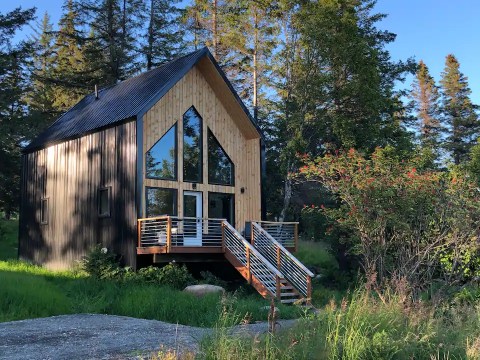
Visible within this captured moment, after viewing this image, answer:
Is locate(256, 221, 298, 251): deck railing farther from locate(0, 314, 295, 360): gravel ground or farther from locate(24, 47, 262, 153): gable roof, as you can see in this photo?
locate(0, 314, 295, 360): gravel ground

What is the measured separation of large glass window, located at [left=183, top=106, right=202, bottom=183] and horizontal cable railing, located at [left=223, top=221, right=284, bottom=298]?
2236mm

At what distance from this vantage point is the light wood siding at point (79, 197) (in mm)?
15680

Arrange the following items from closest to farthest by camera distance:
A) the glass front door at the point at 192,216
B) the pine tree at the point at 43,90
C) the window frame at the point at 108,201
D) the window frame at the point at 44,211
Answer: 1. the glass front door at the point at 192,216
2. the window frame at the point at 108,201
3. the window frame at the point at 44,211
4. the pine tree at the point at 43,90

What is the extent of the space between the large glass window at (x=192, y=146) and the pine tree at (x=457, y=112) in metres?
31.3

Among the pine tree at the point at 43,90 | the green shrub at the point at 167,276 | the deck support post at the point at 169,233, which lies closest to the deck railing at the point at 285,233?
the green shrub at the point at 167,276

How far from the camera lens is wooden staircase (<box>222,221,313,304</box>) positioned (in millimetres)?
13914

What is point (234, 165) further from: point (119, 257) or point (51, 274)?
point (51, 274)

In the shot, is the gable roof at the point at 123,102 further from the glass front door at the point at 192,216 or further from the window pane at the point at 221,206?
the glass front door at the point at 192,216

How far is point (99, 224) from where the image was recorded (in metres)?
16.5

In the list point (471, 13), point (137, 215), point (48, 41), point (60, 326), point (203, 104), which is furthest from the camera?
point (48, 41)

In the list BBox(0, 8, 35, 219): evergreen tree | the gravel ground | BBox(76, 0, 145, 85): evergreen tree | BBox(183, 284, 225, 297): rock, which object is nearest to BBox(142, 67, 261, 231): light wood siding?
BBox(183, 284, 225, 297): rock

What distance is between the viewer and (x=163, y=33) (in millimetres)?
30094

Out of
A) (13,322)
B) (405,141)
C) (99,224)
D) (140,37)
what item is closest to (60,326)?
(13,322)

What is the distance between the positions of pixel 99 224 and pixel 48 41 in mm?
26960
